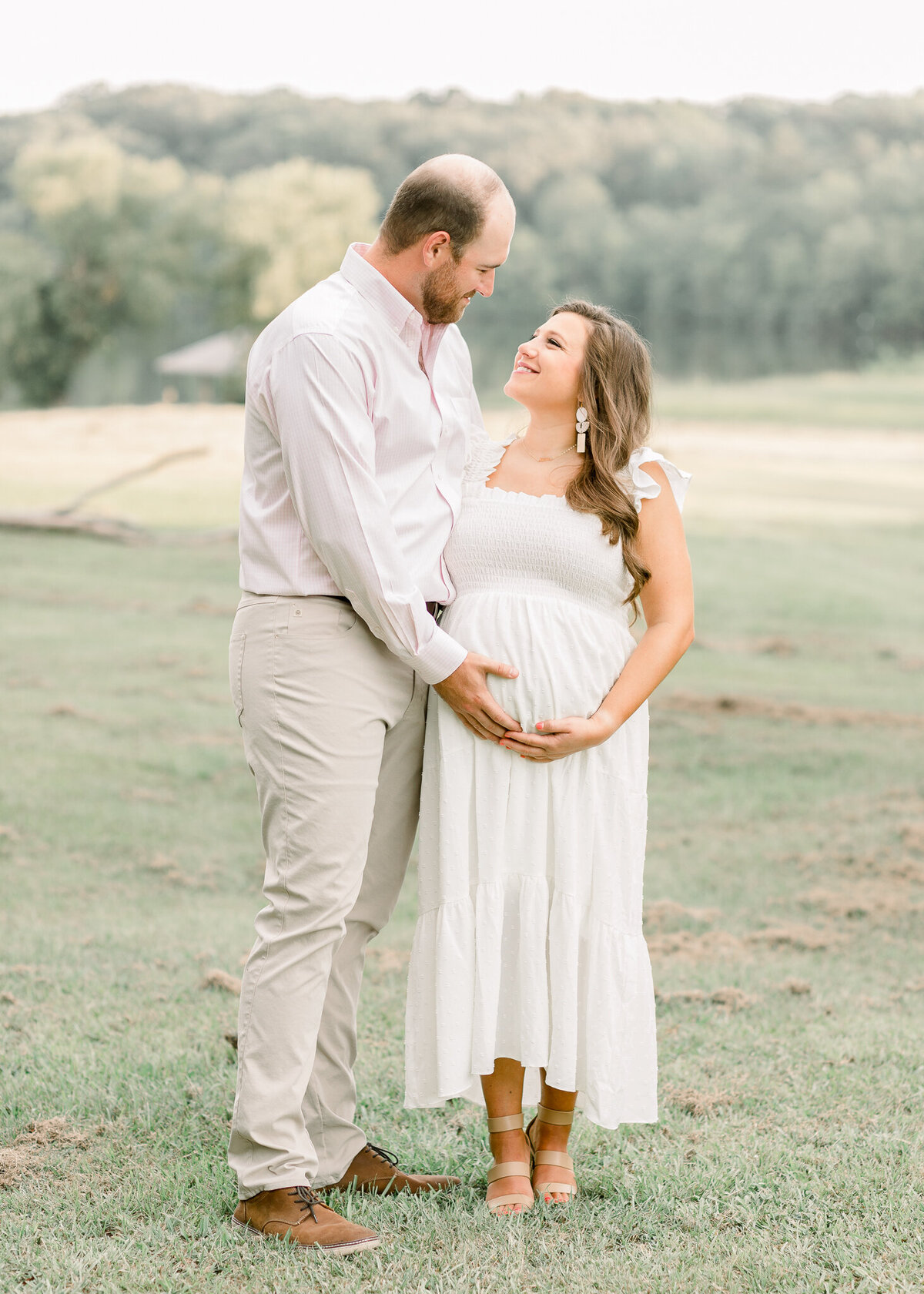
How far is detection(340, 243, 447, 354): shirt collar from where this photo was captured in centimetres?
193

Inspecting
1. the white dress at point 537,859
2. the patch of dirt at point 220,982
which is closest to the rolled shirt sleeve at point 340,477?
the white dress at point 537,859

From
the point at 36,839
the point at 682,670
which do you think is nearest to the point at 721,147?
the point at 682,670

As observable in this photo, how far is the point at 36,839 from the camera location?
16.1 feet

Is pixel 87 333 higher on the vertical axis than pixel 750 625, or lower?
higher

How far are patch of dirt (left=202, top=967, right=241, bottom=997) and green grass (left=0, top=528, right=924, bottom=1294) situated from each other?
3 centimetres

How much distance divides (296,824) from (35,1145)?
82 cm

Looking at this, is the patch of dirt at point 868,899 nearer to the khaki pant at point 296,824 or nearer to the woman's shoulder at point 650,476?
the woman's shoulder at point 650,476

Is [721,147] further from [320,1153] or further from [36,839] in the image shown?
[320,1153]

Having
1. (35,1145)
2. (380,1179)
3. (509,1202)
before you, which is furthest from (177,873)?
(509,1202)

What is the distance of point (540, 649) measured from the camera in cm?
200

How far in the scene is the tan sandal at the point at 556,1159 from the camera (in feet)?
6.70

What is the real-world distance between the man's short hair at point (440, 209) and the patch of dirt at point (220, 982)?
1.92m

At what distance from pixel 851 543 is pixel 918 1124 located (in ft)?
30.4

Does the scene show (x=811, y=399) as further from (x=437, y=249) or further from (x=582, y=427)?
(x=437, y=249)
